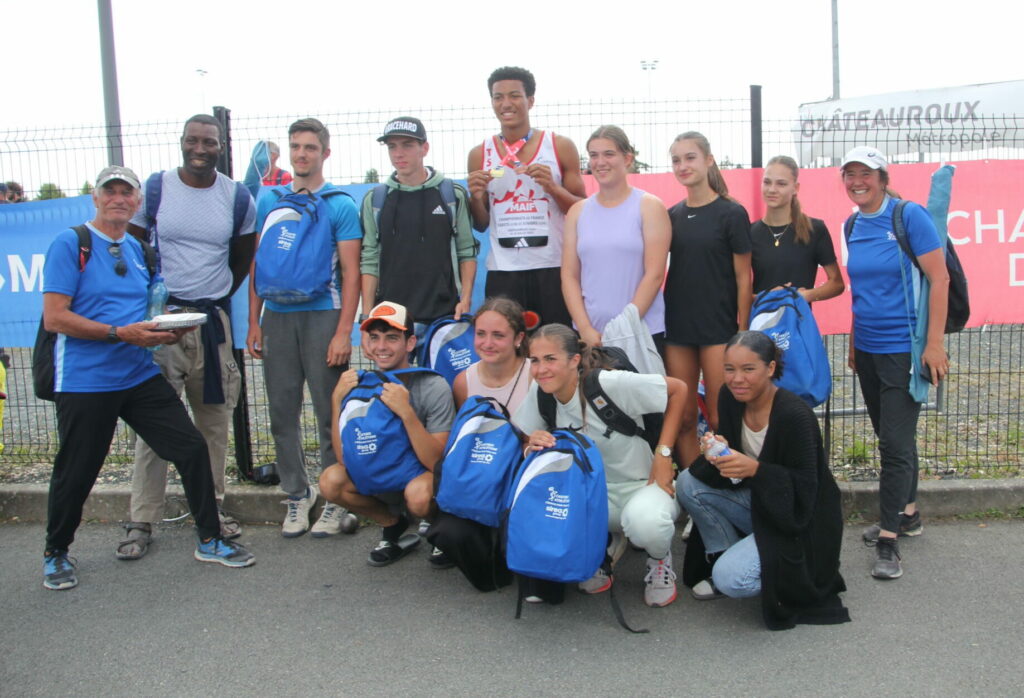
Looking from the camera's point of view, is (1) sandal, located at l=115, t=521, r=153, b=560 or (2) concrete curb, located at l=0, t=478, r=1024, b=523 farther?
(2) concrete curb, located at l=0, t=478, r=1024, b=523

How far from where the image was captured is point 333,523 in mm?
4648

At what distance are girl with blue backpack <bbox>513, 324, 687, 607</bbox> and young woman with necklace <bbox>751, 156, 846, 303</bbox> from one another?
0.96 metres

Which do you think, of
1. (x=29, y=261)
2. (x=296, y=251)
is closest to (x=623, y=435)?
(x=296, y=251)

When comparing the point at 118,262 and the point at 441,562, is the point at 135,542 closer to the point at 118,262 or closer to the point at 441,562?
the point at 118,262

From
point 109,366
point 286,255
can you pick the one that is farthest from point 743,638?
point 109,366

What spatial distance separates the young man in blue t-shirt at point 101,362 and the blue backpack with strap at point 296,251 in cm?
57

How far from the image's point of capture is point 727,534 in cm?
366

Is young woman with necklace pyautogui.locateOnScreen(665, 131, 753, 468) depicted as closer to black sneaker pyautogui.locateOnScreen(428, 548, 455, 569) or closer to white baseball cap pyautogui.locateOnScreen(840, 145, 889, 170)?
white baseball cap pyautogui.locateOnScreen(840, 145, 889, 170)

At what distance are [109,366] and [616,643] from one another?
2.68m

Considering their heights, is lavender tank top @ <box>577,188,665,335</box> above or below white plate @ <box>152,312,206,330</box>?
above

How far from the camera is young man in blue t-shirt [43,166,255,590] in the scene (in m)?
3.84

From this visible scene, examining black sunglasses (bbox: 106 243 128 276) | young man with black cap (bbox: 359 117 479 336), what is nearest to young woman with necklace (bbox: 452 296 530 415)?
young man with black cap (bbox: 359 117 479 336)

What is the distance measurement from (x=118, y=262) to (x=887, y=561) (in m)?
3.96

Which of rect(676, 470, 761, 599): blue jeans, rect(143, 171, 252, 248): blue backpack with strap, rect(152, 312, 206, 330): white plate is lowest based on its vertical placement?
rect(676, 470, 761, 599): blue jeans
